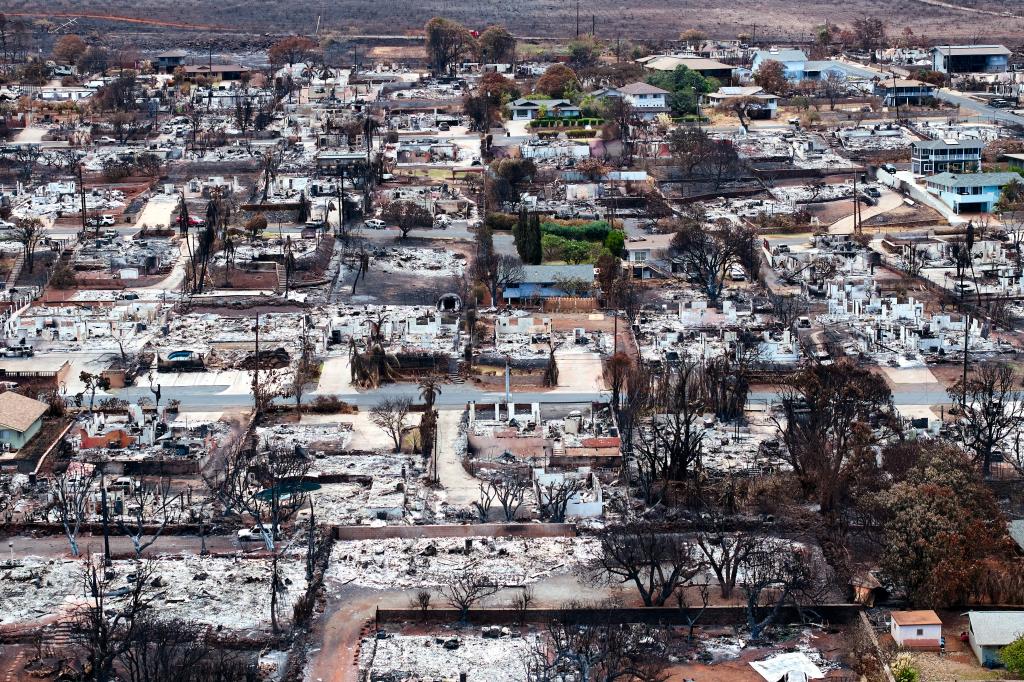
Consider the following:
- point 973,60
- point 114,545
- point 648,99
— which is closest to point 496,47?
point 648,99

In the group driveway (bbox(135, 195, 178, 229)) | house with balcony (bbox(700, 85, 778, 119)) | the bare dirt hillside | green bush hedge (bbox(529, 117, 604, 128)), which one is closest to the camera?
driveway (bbox(135, 195, 178, 229))

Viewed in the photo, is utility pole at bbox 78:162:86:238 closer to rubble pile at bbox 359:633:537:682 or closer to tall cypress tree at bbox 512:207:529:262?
tall cypress tree at bbox 512:207:529:262

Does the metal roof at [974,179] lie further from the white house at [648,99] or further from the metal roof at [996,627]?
the metal roof at [996,627]

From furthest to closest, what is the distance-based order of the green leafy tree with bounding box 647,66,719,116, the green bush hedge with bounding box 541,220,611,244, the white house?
the white house
the green leafy tree with bounding box 647,66,719,116
the green bush hedge with bounding box 541,220,611,244

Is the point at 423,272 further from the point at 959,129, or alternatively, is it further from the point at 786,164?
the point at 959,129

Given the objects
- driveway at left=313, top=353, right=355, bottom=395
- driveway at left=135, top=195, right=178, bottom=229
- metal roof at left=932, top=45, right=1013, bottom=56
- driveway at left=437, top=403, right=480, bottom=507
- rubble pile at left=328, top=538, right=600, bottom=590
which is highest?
metal roof at left=932, top=45, right=1013, bottom=56

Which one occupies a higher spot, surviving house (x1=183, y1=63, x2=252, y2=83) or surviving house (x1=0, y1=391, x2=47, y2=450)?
surviving house (x1=183, y1=63, x2=252, y2=83)

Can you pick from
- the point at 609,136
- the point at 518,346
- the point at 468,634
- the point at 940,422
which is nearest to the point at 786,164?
the point at 609,136

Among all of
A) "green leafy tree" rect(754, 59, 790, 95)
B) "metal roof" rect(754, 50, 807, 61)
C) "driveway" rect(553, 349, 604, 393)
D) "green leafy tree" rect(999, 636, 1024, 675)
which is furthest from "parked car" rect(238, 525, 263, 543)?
"metal roof" rect(754, 50, 807, 61)
